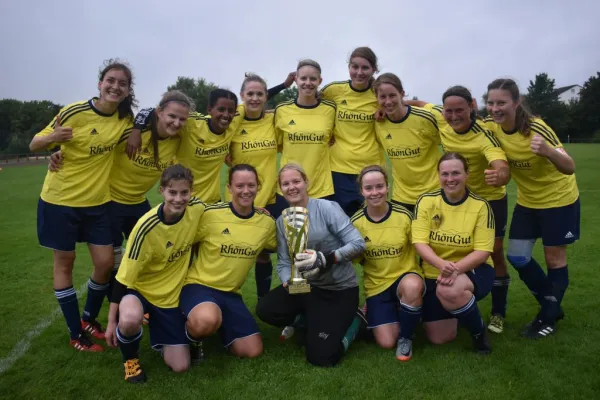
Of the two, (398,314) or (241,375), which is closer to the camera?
(241,375)

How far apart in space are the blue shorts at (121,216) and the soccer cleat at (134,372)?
1242 millimetres

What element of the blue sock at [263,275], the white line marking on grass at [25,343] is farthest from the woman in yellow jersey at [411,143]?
the white line marking on grass at [25,343]

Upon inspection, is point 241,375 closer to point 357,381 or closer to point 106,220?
point 357,381

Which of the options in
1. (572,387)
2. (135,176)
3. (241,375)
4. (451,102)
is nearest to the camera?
(572,387)

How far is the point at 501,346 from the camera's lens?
141 inches

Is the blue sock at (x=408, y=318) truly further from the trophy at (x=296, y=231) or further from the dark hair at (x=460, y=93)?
the dark hair at (x=460, y=93)

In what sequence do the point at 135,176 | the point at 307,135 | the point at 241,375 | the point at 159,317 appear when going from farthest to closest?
the point at 307,135, the point at 135,176, the point at 159,317, the point at 241,375

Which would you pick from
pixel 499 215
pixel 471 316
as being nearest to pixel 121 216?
pixel 471 316

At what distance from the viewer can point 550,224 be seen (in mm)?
3818

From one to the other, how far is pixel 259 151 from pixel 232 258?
1.21 meters

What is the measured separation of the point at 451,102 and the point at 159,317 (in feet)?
9.28

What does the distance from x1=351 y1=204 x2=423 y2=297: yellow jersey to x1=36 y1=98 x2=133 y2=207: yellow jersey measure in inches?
84.0

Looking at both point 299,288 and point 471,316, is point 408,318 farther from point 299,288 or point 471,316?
point 299,288

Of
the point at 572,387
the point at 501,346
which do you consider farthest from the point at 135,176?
the point at 572,387
